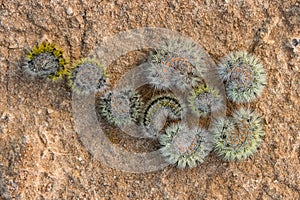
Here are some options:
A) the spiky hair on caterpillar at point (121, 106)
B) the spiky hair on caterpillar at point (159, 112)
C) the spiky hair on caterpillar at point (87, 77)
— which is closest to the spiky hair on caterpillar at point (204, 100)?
the spiky hair on caterpillar at point (159, 112)

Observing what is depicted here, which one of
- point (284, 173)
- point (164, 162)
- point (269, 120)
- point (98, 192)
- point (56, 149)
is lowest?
point (98, 192)

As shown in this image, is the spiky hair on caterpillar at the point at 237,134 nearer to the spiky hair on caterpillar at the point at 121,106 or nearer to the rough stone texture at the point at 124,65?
the rough stone texture at the point at 124,65

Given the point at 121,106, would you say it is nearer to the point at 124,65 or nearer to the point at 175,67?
the point at 124,65

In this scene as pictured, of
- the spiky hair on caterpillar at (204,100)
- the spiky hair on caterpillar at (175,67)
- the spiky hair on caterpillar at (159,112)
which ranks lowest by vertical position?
the spiky hair on caterpillar at (159,112)

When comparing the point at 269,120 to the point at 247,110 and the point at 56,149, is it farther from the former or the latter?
the point at 56,149

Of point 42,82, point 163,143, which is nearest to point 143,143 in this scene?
point 163,143

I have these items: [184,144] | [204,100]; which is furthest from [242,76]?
[184,144]

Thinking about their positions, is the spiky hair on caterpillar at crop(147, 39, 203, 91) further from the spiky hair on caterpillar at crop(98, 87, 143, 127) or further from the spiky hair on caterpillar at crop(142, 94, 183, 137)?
the spiky hair on caterpillar at crop(98, 87, 143, 127)
